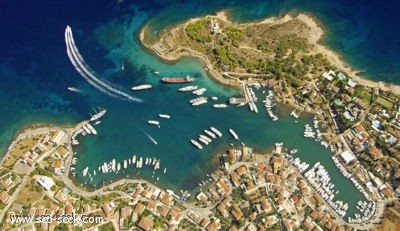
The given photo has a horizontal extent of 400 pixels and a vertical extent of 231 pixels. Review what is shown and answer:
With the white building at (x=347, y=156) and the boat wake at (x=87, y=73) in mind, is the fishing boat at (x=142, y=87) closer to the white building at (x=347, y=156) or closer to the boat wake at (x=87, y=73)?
the boat wake at (x=87, y=73)

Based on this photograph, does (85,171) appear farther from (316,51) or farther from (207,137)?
(316,51)

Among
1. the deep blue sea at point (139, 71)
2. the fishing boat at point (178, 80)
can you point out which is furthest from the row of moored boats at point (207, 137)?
the fishing boat at point (178, 80)

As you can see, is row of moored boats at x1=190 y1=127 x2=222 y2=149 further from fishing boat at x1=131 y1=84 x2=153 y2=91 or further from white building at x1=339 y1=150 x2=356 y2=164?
white building at x1=339 y1=150 x2=356 y2=164

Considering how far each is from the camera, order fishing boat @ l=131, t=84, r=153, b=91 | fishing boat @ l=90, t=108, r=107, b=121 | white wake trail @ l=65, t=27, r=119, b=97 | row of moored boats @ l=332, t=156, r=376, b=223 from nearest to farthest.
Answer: row of moored boats @ l=332, t=156, r=376, b=223 → fishing boat @ l=90, t=108, r=107, b=121 → fishing boat @ l=131, t=84, r=153, b=91 → white wake trail @ l=65, t=27, r=119, b=97

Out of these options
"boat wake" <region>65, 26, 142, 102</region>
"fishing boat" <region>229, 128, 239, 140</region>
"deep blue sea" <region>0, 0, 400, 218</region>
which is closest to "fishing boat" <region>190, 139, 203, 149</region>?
"deep blue sea" <region>0, 0, 400, 218</region>

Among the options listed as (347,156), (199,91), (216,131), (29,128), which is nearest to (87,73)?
(29,128)

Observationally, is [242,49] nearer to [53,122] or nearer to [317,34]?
[317,34]

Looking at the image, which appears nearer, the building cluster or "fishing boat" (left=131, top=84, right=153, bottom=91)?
the building cluster
